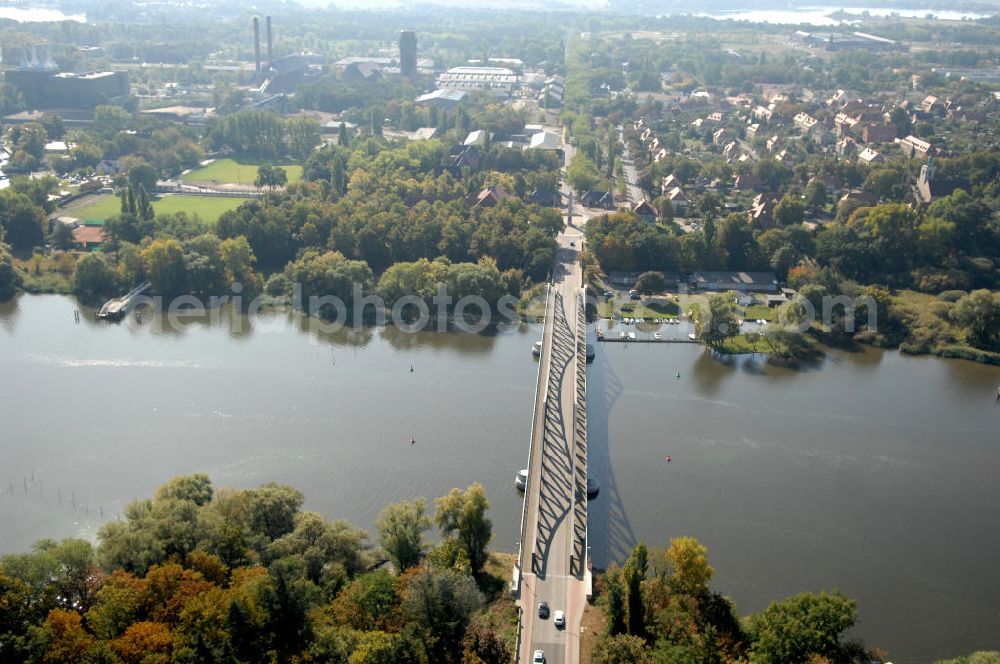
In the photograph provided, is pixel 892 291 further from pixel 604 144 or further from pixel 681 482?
pixel 604 144

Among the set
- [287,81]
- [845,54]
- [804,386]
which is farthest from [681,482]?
[845,54]

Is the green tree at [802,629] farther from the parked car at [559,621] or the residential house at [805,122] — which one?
the residential house at [805,122]

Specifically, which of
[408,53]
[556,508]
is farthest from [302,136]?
[556,508]

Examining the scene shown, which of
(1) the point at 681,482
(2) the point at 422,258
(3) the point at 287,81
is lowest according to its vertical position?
(1) the point at 681,482

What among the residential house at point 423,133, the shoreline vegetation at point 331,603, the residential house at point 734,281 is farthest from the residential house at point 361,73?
the shoreline vegetation at point 331,603

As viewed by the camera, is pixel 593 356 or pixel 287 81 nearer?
pixel 593 356
